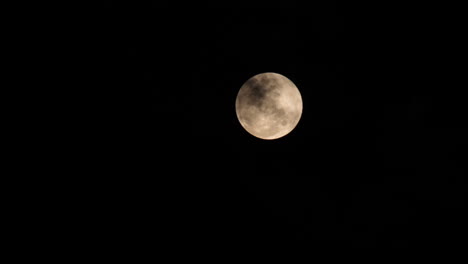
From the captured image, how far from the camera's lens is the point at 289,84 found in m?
3.35

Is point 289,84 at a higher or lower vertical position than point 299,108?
higher

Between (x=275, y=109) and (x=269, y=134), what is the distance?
39 cm

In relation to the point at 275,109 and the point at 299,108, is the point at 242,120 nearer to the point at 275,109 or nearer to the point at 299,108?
the point at 275,109

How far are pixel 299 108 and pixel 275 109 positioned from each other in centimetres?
40

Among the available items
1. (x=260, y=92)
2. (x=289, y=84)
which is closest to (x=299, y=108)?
(x=289, y=84)

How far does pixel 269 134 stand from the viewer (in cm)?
340

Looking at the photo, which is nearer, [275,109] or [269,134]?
[275,109]

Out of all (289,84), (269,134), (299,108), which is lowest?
(269,134)

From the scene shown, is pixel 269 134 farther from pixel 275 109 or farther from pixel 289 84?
pixel 289 84

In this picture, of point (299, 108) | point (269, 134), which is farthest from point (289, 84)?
point (269, 134)

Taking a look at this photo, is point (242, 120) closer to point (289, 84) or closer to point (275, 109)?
point (275, 109)

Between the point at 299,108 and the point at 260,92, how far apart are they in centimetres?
59

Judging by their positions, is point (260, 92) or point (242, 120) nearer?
point (260, 92)

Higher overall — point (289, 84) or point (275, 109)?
point (289, 84)
